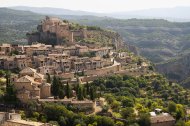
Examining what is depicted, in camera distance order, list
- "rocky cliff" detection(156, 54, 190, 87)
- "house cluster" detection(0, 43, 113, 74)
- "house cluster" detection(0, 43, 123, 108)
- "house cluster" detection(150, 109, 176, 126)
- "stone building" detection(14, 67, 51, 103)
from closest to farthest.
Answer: "stone building" detection(14, 67, 51, 103), "house cluster" detection(150, 109, 176, 126), "house cluster" detection(0, 43, 123, 108), "house cluster" detection(0, 43, 113, 74), "rocky cliff" detection(156, 54, 190, 87)

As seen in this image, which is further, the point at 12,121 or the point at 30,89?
the point at 30,89

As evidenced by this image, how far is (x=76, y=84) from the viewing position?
54.4 m

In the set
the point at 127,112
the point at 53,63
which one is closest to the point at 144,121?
the point at 127,112

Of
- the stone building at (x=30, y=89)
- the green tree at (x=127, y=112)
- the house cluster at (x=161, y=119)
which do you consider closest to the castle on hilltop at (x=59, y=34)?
the stone building at (x=30, y=89)

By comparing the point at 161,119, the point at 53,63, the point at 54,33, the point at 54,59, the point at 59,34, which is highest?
the point at 54,33

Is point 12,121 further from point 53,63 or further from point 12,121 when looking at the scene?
point 53,63

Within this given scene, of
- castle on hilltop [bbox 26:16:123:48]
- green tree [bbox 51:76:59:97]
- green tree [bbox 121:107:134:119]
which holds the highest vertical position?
castle on hilltop [bbox 26:16:123:48]

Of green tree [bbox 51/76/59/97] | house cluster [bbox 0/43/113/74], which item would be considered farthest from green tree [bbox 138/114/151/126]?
house cluster [bbox 0/43/113/74]

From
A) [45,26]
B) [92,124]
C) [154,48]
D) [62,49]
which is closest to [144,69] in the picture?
[62,49]

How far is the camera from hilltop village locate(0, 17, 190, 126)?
45.8m

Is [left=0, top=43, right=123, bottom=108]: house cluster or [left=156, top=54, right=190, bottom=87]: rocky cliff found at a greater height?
[left=0, top=43, right=123, bottom=108]: house cluster

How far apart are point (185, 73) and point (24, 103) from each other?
85.4 meters

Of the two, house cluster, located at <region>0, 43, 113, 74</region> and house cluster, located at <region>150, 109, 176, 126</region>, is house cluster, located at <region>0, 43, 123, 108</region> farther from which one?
house cluster, located at <region>150, 109, 176, 126</region>

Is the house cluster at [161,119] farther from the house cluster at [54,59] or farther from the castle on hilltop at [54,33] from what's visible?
the castle on hilltop at [54,33]
